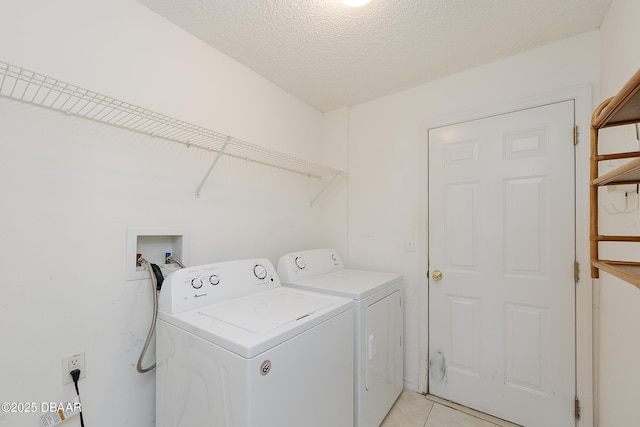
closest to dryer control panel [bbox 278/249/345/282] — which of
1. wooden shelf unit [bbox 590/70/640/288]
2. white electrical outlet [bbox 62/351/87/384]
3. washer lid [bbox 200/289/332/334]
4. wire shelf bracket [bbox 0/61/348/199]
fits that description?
washer lid [bbox 200/289/332/334]

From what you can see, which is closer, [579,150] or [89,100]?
[89,100]

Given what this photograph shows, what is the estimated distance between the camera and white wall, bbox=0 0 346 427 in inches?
41.4

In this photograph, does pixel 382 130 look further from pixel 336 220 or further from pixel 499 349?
pixel 499 349

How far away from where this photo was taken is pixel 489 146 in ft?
6.16

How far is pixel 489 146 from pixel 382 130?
836 mm

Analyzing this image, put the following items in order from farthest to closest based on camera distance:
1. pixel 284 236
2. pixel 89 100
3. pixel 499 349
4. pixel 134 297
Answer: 1. pixel 284 236
2. pixel 499 349
3. pixel 134 297
4. pixel 89 100

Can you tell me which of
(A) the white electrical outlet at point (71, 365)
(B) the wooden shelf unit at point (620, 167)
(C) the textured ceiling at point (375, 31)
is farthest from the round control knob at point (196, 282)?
(B) the wooden shelf unit at point (620, 167)

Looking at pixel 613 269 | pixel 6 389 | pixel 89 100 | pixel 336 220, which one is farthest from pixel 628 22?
pixel 6 389

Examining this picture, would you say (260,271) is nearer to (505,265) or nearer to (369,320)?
(369,320)

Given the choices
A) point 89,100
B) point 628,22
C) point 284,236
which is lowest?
Result: point 284,236

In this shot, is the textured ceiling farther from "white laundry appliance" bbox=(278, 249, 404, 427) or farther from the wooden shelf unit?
"white laundry appliance" bbox=(278, 249, 404, 427)

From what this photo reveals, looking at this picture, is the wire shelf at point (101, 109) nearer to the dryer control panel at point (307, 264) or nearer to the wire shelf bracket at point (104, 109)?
the wire shelf bracket at point (104, 109)

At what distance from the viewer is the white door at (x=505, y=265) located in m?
1.64

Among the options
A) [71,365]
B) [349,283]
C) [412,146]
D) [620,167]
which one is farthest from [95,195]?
[412,146]
